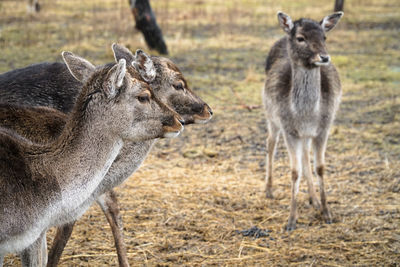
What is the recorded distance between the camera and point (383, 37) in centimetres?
1702

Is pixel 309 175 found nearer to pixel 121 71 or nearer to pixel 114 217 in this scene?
pixel 114 217

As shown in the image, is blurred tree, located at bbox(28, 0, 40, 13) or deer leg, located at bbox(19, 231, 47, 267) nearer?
deer leg, located at bbox(19, 231, 47, 267)

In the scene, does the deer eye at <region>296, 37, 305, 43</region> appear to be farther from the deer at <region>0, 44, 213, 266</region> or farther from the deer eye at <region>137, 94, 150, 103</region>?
the deer eye at <region>137, 94, 150, 103</region>

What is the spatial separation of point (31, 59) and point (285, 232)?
8.92 metres

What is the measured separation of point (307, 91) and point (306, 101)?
4.4 inches

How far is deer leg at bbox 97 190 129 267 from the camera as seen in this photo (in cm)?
521

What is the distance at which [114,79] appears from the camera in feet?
12.9

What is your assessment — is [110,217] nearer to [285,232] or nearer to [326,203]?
[285,232]

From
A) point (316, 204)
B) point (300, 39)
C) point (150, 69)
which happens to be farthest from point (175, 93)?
point (316, 204)

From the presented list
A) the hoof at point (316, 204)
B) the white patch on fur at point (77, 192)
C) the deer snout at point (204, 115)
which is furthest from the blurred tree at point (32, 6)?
the white patch on fur at point (77, 192)

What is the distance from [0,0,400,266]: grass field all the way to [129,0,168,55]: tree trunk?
41 cm

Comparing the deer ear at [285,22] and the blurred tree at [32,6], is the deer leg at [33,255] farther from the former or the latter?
the blurred tree at [32,6]

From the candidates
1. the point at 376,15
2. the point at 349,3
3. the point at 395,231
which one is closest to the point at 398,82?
the point at 395,231

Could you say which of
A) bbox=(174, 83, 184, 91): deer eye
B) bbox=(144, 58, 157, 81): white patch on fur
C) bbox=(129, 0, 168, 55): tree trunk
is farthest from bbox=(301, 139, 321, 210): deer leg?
bbox=(129, 0, 168, 55): tree trunk
